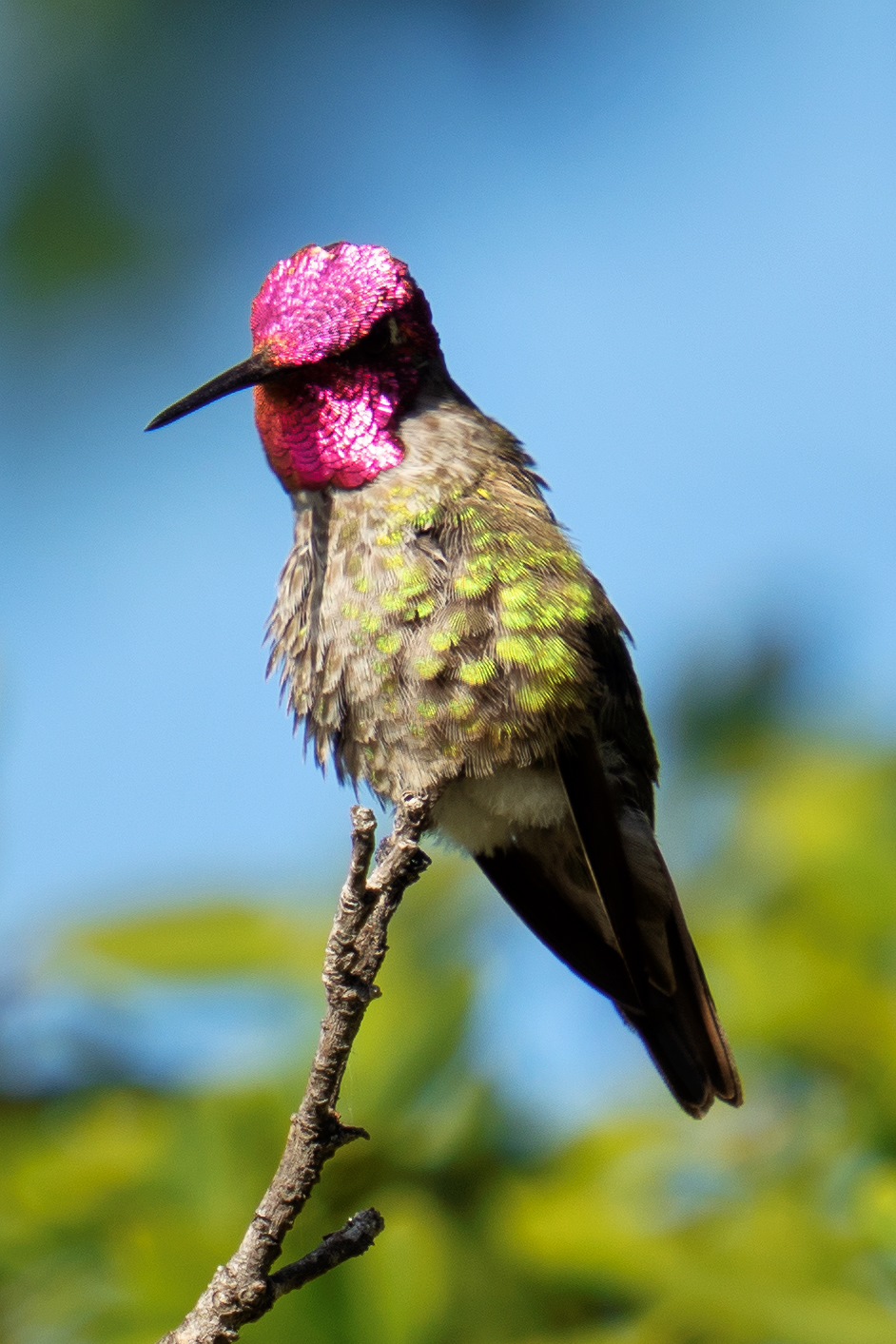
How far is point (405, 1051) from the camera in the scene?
3.88 metres

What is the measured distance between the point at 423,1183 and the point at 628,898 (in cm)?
84

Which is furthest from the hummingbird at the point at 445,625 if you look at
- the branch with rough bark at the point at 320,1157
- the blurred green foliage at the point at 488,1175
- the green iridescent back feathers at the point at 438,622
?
the branch with rough bark at the point at 320,1157

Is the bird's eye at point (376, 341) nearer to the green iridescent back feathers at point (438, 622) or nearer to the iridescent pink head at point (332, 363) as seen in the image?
the iridescent pink head at point (332, 363)

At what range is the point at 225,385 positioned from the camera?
3336 mm

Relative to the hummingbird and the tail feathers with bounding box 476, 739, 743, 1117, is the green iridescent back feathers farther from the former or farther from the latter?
the tail feathers with bounding box 476, 739, 743, 1117

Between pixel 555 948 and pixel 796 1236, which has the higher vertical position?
pixel 555 948

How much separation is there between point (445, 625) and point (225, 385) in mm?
682

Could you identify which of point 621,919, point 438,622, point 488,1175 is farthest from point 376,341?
point 488,1175

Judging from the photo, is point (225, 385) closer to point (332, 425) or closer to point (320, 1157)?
point (332, 425)

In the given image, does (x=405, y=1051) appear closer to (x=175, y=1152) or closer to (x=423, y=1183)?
(x=423, y=1183)

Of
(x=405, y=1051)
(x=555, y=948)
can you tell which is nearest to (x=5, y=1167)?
(x=405, y=1051)

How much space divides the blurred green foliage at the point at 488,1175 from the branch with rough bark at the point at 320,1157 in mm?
716

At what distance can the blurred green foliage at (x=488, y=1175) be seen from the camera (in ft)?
11.2

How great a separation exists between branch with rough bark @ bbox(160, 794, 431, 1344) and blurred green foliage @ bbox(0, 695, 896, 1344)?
716 millimetres
